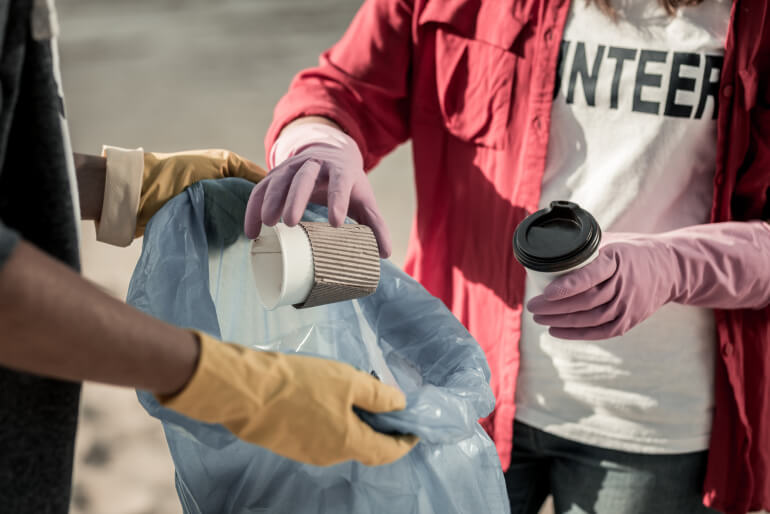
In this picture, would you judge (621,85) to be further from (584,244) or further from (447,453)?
(447,453)

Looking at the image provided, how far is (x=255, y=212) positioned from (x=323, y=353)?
0.20m

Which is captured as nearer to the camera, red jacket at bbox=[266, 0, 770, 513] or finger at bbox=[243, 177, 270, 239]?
finger at bbox=[243, 177, 270, 239]

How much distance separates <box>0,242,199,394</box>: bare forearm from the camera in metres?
0.47

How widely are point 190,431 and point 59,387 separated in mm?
119

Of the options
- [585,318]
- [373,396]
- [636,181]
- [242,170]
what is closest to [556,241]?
[585,318]

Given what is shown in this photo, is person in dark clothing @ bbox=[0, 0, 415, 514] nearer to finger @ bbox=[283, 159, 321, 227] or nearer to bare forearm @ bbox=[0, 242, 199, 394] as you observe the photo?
bare forearm @ bbox=[0, 242, 199, 394]

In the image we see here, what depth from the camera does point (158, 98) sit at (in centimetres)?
423

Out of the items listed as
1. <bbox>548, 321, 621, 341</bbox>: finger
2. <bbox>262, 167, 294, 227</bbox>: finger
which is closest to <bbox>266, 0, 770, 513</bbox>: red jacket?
<bbox>548, 321, 621, 341</bbox>: finger

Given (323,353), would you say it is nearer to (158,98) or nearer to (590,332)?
(590,332)

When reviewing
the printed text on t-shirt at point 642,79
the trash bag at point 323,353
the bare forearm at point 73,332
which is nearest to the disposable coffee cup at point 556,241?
the trash bag at point 323,353

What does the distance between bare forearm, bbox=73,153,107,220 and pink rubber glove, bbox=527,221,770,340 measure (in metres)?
0.56

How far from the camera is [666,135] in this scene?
3.27 feet

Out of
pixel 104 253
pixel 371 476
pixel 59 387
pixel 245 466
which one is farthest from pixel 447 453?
pixel 104 253

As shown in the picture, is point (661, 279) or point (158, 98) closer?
point (661, 279)
